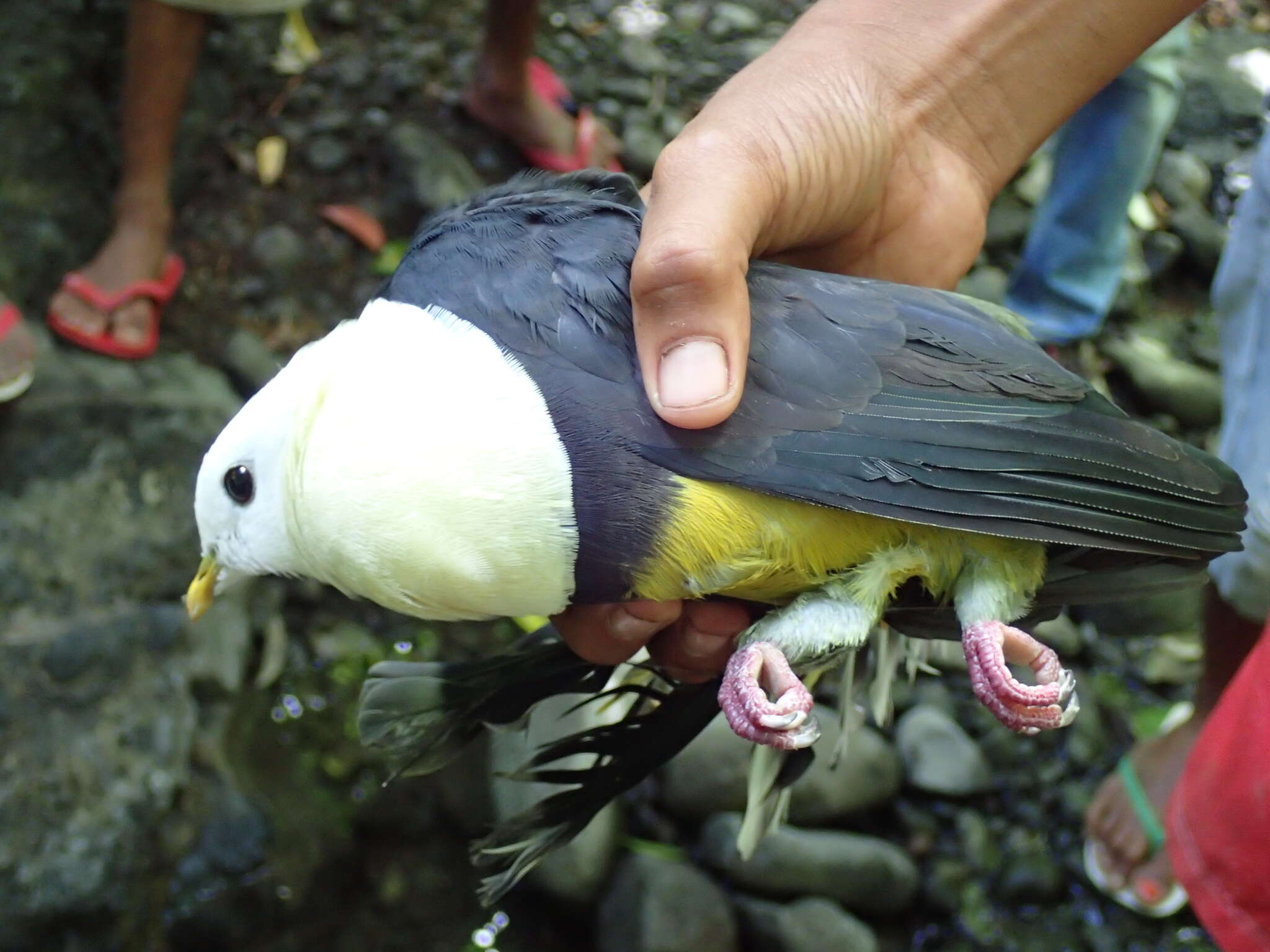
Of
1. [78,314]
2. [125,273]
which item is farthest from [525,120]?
[78,314]

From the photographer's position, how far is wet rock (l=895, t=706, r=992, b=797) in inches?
102

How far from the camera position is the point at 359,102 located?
3.61 m

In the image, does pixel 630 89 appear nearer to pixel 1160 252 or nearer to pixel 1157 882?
pixel 1160 252

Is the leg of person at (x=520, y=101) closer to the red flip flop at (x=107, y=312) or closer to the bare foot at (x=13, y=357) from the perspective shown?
the red flip flop at (x=107, y=312)

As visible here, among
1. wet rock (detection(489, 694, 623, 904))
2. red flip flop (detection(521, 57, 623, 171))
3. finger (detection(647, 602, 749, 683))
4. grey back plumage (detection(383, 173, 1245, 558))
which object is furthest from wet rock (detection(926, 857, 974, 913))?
red flip flop (detection(521, 57, 623, 171))

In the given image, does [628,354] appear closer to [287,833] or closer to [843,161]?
[843,161]

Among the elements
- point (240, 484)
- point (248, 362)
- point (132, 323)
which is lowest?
point (248, 362)

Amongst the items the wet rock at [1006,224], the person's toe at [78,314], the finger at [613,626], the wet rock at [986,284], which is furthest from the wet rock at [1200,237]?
the person's toe at [78,314]

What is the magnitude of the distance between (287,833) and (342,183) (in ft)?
6.33

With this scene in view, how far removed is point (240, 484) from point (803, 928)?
56.7 inches

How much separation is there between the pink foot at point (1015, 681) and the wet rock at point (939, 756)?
125cm

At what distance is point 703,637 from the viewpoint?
5.02 feet

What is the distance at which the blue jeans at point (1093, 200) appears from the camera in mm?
3008

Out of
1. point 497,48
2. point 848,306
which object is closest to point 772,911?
point 848,306
